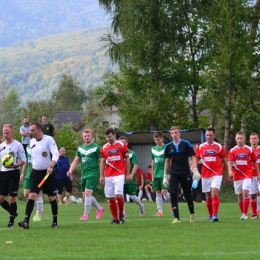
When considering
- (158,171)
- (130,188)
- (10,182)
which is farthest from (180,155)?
(158,171)

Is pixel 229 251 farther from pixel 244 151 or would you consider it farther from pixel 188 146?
pixel 244 151

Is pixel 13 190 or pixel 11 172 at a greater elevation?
pixel 11 172

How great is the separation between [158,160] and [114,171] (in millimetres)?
4080

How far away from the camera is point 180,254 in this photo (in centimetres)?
1009

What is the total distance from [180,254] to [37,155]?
5468mm

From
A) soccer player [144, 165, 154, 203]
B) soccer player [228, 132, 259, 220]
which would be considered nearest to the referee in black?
soccer player [228, 132, 259, 220]

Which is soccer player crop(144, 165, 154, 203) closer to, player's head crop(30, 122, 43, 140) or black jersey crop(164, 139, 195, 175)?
→ black jersey crop(164, 139, 195, 175)

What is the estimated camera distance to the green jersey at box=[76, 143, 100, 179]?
17.4m

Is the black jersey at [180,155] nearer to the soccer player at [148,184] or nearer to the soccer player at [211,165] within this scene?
the soccer player at [211,165]

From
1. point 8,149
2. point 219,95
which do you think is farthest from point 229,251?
point 219,95

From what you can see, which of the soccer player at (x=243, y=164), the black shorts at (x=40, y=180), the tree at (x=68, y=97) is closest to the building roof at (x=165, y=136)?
the soccer player at (x=243, y=164)

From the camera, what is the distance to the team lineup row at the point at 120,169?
48.7 feet

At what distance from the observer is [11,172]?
1558 centimetres

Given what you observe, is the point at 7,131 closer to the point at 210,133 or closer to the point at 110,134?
the point at 110,134
